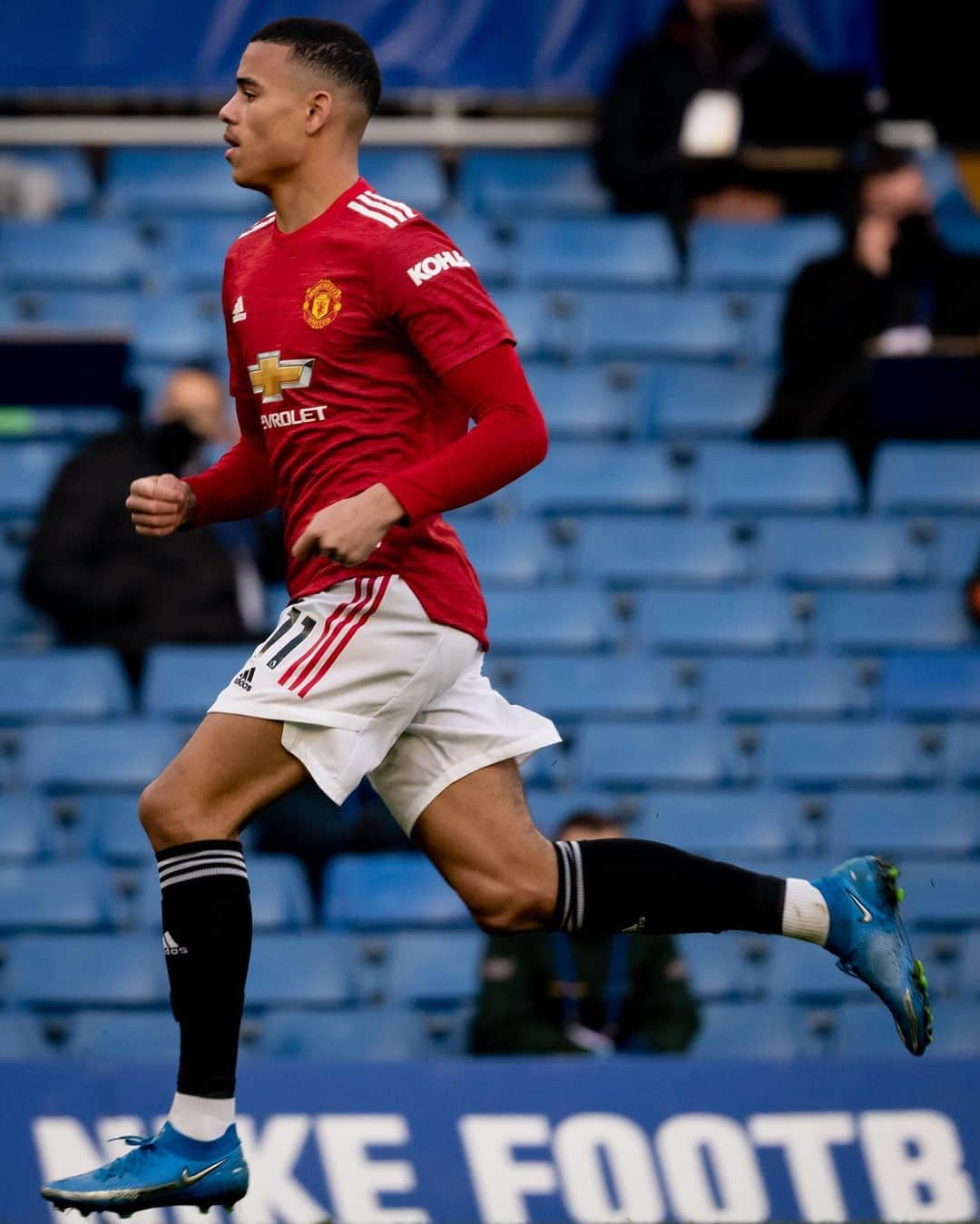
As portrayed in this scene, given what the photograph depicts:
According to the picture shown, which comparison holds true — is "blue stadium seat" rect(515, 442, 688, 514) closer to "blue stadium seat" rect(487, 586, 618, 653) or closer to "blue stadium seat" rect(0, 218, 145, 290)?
"blue stadium seat" rect(487, 586, 618, 653)

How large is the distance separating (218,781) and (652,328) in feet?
17.0

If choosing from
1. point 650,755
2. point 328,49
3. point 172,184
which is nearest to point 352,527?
point 328,49

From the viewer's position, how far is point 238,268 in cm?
390

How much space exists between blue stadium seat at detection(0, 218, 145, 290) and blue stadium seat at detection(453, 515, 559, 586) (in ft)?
6.52

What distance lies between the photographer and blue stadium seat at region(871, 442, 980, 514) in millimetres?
7980

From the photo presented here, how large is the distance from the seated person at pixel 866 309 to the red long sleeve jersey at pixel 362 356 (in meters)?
4.41

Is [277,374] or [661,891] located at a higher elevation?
[277,374]

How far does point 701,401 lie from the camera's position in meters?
8.30

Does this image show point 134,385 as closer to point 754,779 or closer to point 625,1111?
point 754,779

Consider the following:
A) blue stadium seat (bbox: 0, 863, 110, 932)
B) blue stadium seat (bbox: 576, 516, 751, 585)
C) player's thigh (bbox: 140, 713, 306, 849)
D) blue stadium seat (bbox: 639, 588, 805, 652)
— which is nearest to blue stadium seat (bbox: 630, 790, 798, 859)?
blue stadium seat (bbox: 639, 588, 805, 652)

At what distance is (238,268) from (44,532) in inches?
130

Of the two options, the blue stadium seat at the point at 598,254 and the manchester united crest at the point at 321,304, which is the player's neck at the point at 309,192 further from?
the blue stadium seat at the point at 598,254

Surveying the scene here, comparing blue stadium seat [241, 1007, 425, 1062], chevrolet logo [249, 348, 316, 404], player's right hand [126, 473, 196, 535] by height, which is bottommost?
blue stadium seat [241, 1007, 425, 1062]

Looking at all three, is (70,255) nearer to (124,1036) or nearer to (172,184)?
(172,184)
